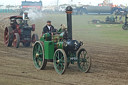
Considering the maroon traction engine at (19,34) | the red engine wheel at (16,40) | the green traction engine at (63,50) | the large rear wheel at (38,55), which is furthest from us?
the maroon traction engine at (19,34)

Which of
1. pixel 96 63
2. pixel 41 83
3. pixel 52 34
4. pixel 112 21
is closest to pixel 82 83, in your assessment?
pixel 41 83

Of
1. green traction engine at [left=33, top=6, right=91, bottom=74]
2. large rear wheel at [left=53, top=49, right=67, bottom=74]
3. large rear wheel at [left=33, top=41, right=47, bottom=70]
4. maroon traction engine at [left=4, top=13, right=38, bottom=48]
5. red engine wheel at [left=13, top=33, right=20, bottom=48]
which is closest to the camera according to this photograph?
large rear wheel at [left=53, top=49, right=67, bottom=74]

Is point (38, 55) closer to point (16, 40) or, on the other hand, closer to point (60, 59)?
point (60, 59)

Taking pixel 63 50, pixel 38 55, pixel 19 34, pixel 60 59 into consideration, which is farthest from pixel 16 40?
pixel 63 50

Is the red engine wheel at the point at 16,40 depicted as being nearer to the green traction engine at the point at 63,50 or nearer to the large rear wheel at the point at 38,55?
the large rear wheel at the point at 38,55


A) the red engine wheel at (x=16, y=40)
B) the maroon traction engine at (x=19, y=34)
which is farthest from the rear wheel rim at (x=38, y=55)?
the maroon traction engine at (x=19, y=34)

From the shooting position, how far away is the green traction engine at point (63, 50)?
9867 mm

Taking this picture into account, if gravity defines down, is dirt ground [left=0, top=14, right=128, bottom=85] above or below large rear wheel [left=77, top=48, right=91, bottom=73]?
below

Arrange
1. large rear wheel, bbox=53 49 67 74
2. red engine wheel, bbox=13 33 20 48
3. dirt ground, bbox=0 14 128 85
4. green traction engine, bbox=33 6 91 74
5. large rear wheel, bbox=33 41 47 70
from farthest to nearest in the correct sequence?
red engine wheel, bbox=13 33 20 48, large rear wheel, bbox=33 41 47 70, green traction engine, bbox=33 6 91 74, large rear wheel, bbox=53 49 67 74, dirt ground, bbox=0 14 128 85

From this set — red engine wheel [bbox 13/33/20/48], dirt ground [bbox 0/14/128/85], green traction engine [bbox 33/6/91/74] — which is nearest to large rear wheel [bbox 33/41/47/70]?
green traction engine [bbox 33/6/91/74]

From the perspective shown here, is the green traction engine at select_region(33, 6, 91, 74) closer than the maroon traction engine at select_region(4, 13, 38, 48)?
Yes

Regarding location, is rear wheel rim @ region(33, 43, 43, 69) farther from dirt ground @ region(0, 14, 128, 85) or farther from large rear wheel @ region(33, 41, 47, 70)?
dirt ground @ region(0, 14, 128, 85)

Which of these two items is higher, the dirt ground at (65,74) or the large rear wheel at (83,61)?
the large rear wheel at (83,61)

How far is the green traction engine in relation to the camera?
32.4 ft
